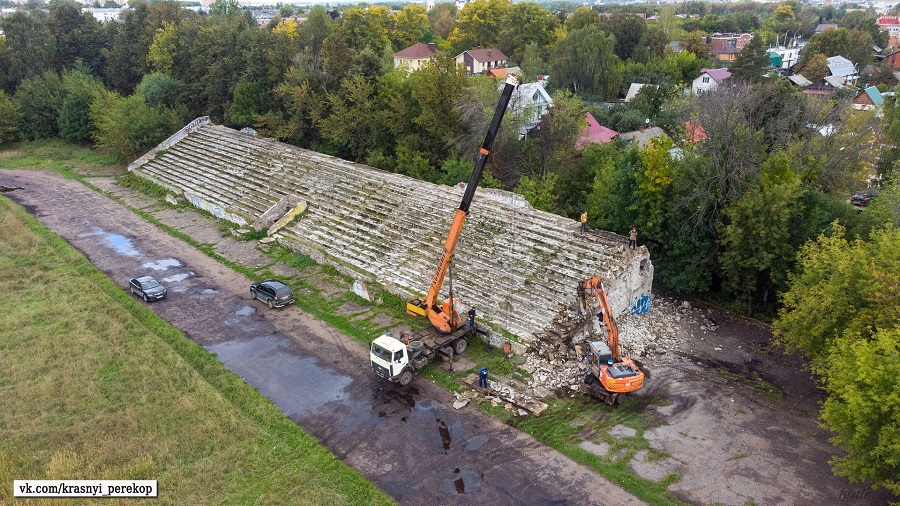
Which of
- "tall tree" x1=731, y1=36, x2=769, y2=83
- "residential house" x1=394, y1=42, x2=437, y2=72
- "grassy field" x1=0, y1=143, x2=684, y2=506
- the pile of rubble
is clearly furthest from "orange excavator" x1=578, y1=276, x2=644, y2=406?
"residential house" x1=394, y1=42, x2=437, y2=72

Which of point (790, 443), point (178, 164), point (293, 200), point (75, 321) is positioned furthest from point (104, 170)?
point (790, 443)

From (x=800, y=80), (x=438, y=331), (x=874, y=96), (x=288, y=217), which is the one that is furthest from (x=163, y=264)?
(x=800, y=80)

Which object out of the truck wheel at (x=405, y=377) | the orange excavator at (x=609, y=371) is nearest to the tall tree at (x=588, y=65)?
the orange excavator at (x=609, y=371)

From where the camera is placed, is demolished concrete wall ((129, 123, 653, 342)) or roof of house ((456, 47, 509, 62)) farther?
roof of house ((456, 47, 509, 62))

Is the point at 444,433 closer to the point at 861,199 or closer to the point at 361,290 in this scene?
the point at 361,290

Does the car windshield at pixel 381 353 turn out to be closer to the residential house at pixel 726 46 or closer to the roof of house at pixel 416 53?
the roof of house at pixel 416 53

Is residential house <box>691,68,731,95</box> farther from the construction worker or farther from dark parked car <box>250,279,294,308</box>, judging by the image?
the construction worker

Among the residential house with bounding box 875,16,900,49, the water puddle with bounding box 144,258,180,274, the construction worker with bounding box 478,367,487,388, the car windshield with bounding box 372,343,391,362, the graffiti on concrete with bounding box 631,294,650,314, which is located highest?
the residential house with bounding box 875,16,900,49
